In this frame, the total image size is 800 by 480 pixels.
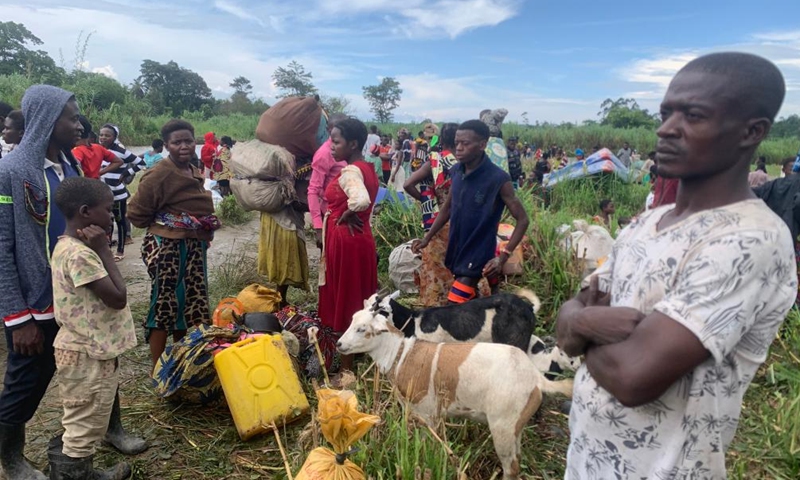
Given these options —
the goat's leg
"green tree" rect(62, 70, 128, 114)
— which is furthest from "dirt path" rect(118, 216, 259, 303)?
"green tree" rect(62, 70, 128, 114)

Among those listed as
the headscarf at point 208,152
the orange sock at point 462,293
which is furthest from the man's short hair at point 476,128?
the headscarf at point 208,152

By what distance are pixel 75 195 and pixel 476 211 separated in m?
2.34

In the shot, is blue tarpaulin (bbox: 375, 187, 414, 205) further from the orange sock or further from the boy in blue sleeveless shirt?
the orange sock

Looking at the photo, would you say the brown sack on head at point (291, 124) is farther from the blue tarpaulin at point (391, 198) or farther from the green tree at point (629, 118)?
the green tree at point (629, 118)

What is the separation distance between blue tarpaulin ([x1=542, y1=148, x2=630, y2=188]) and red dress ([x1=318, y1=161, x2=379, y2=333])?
692 cm

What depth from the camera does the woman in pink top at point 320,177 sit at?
4.08m

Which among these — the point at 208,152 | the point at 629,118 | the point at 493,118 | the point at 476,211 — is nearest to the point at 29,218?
the point at 476,211

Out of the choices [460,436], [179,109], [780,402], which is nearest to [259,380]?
[460,436]

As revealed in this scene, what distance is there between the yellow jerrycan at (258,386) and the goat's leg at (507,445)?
1.33 m

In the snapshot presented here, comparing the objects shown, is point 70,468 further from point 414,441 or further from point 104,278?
point 414,441

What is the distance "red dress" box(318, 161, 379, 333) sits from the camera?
3.50 metres

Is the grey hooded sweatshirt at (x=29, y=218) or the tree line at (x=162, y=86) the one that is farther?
the tree line at (x=162, y=86)

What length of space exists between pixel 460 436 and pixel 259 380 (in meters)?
1.26

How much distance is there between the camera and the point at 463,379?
2.49 metres
